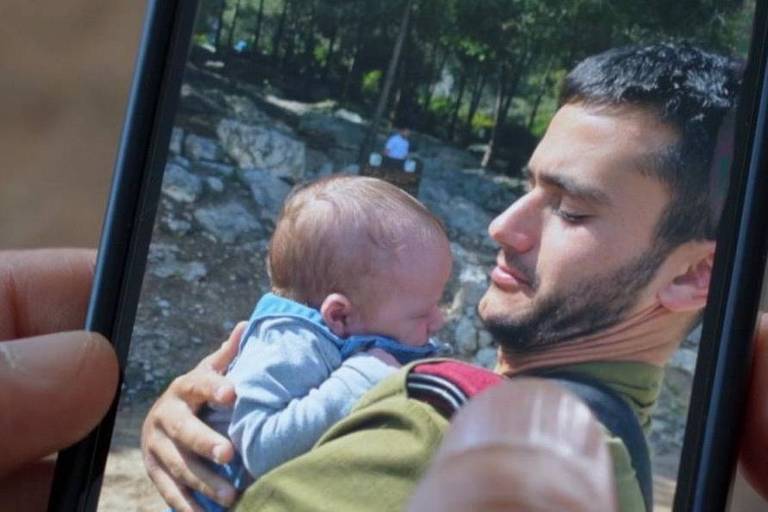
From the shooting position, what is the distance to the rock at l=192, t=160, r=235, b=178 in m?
0.39

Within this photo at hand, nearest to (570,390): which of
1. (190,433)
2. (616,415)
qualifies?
(616,415)

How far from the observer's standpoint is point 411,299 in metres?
0.37

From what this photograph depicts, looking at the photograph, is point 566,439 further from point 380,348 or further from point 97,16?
point 97,16

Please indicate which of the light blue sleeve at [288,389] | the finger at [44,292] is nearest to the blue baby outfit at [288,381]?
the light blue sleeve at [288,389]

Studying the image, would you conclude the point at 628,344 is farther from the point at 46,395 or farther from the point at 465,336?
the point at 46,395

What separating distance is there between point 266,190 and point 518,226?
0.08 metres

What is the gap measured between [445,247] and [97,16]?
43 centimetres

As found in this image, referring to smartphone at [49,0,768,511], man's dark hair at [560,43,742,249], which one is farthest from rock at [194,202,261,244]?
man's dark hair at [560,43,742,249]

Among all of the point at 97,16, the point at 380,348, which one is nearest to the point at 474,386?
the point at 380,348

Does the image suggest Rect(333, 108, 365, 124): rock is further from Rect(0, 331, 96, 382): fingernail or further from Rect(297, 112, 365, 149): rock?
Rect(0, 331, 96, 382): fingernail

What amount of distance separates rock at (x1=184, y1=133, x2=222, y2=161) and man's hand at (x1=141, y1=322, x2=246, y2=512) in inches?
2.2

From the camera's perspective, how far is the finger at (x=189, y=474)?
36cm

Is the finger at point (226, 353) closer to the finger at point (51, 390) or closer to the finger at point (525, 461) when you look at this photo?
the finger at point (51, 390)

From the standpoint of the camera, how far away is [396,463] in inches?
13.6
